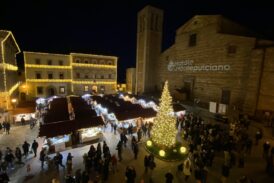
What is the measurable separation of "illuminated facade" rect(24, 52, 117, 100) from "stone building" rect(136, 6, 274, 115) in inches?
349

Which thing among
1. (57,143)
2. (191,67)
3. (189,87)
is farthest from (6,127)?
Result: (191,67)

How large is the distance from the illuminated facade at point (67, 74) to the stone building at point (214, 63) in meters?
8.86

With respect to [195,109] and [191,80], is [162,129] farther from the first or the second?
[191,80]

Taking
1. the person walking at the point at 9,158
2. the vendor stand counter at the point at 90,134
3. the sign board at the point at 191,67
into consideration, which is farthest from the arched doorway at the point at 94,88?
the person walking at the point at 9,158

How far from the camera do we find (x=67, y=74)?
107 feet

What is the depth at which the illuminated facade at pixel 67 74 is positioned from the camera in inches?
1174

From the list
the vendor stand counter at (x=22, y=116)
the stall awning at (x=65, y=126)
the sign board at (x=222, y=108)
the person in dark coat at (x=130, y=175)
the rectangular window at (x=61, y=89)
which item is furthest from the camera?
the rectangular window at (x=61, y=89)

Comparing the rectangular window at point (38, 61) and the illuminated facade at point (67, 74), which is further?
the illuminated facade at point (67, 74)

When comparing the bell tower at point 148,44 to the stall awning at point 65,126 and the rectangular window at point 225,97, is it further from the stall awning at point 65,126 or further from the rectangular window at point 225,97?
the stall awning at point 65,126

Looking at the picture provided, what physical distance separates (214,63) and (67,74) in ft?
90.5

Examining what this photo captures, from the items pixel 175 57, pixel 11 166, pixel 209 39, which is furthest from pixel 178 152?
pixel 175 57

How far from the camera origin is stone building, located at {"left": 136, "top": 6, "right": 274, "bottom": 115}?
17031mm

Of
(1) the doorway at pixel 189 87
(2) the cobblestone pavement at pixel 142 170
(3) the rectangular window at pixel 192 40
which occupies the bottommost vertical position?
(2) the cobblestone pavement at pixel 142 170

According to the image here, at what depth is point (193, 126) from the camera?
1427 centimetres
